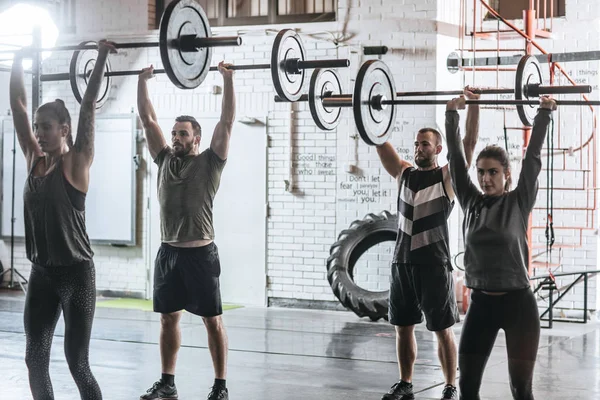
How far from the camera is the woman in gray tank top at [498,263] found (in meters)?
3.24

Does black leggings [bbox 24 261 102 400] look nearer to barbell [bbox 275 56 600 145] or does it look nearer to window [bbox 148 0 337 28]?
barbell [bbox 275 56 600 145]

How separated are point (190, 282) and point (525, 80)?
6.01ft

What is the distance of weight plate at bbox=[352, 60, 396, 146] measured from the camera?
14.0ft

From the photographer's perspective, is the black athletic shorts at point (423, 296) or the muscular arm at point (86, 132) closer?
the muscular arm at point (86, 132)

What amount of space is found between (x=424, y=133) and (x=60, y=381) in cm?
236

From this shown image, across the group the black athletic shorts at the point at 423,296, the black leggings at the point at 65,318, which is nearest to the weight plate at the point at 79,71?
the black leggings at the point at 65,318

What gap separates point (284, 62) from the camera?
4.30 m

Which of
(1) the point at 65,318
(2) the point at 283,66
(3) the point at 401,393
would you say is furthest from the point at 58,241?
(3) the point at 401,393

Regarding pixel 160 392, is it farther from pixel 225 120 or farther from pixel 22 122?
pixel 22 122

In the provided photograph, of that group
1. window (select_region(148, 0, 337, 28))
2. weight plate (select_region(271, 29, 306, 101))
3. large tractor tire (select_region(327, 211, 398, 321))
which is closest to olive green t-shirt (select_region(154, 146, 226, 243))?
weight plate (select_region(271, 29, 306, 101))

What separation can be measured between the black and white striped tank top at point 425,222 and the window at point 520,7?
373cm

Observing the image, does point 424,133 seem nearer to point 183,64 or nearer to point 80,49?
point 183,64

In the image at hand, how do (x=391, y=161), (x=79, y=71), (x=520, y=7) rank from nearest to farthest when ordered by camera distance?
(x=391, y=161)
(x=79, y=71)
(x=520, y=7)

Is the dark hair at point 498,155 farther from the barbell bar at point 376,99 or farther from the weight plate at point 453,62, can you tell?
the weight plate at point 453,62
